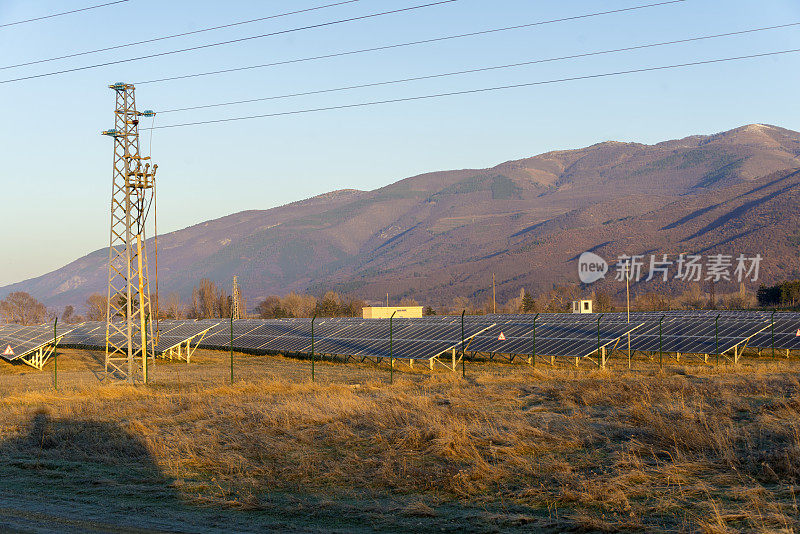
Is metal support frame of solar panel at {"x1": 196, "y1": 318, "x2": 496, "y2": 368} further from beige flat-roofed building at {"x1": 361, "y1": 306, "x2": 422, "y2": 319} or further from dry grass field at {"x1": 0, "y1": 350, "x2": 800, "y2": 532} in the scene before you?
dry grass field at {"x1": 0, "y1": 350, "x2": 800, "y2": 532}

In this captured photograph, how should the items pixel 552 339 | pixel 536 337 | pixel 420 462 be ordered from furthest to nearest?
1. pixel 536 337
2. pixel 552 339
3. pixel 420 462

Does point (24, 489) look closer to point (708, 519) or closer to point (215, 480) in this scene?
point (215, 480)

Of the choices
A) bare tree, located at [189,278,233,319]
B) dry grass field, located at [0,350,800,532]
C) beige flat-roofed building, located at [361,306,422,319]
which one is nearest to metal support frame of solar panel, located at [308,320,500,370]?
dry grass field, located at [0,350,800,532]

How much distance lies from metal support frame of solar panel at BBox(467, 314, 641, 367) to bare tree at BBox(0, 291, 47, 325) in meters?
115

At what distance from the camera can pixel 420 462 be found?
37.1 feet

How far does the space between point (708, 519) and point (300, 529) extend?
4.54m

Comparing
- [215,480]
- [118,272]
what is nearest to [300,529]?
[215,480]

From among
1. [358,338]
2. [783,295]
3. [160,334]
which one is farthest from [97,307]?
[783,295]

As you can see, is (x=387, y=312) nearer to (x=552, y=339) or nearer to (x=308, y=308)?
(x=552, y=339)

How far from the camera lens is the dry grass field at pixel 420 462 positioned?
27.9 feet

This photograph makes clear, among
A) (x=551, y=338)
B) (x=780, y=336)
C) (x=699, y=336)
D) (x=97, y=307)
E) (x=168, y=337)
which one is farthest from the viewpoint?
(x=97, y=307)

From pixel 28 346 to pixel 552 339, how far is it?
26.1m

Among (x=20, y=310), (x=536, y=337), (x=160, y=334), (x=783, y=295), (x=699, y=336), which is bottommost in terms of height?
(x=699, y=336)

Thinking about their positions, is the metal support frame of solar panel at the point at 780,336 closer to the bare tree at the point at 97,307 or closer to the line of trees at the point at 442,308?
the line of trees at the point at 442,308
